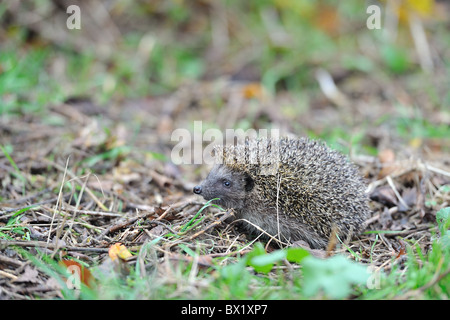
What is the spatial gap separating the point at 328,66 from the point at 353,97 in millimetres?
1086

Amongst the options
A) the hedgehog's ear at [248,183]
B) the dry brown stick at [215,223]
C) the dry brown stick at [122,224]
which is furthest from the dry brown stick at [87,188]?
the hedgehog's ear at [248,183]

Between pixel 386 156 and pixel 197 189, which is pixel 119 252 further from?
pixel 386 156

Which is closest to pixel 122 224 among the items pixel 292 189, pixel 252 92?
pixel 292 189

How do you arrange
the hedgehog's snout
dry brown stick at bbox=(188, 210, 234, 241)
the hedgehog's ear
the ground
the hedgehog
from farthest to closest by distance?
the hedgehog's ear → the hedgehog's snout → the hedgehog → dry brown stick at bbox=(188, 210, 234, 241) → the ground

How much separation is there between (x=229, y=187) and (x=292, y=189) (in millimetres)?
945

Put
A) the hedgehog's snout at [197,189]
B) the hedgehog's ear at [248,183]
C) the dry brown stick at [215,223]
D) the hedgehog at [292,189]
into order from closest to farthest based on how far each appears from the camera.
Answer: the dry brown stick at [215,223] < the hedgehog at [292,189] < the hedgehog's snout at [197,189] < the hedgehog's ear at [248,183]

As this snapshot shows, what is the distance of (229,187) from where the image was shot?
→ 618 cm

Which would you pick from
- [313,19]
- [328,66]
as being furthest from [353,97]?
[313,19]

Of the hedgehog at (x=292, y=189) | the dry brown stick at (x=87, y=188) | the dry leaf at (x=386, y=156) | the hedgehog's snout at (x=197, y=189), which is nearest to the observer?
the hedgehog at (x=292, y=189)

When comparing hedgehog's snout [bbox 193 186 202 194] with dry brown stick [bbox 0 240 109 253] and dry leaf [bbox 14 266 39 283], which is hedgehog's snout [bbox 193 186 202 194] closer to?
dry brown stick [bbox 0 240 109 253]

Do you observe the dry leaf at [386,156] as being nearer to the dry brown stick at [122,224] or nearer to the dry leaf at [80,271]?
the dry brown stick at [122,224]

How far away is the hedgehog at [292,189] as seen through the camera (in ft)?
18.4

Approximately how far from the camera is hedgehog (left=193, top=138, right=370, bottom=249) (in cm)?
561

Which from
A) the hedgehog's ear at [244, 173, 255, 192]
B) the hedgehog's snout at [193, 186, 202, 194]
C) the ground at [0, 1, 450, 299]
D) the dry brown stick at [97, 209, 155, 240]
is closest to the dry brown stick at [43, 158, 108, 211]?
the ground at [0, 1, 450, 299]
